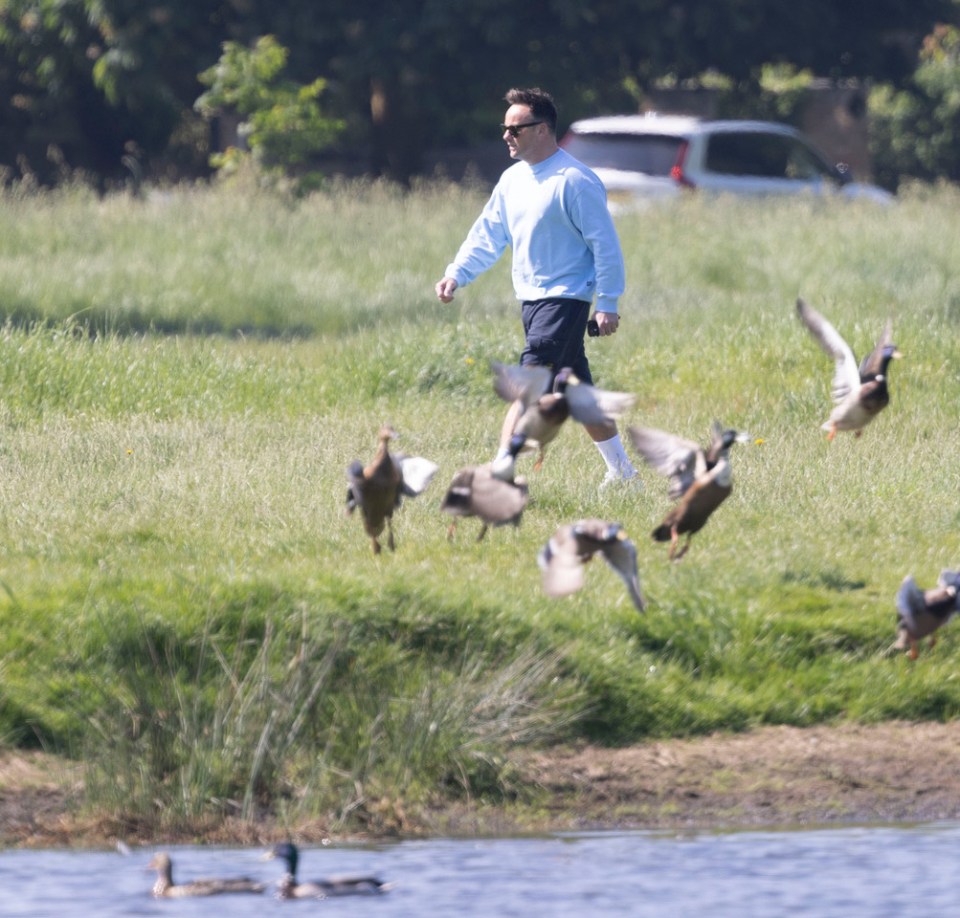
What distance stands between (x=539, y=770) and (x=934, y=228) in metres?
13.8

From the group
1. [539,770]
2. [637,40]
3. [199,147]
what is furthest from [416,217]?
[539,770]

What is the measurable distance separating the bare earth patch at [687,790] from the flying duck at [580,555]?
26.8 inches

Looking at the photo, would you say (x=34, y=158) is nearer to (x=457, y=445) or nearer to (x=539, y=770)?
(x=457, y=445)

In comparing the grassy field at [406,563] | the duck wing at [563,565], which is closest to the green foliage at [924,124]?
the grassy field at [406,563]

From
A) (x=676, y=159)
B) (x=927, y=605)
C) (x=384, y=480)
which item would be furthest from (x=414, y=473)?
(x=676, y=159)

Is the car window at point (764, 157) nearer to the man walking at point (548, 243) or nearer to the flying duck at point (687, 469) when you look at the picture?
the man walking at point (548, 243)

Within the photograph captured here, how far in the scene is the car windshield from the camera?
925 inches

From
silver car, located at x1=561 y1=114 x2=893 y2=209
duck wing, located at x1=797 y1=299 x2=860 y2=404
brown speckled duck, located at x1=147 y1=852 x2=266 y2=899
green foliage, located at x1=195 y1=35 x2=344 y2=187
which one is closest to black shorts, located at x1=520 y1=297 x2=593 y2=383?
duck wing, located at x1=797 y1=299 x2=860 y2=404

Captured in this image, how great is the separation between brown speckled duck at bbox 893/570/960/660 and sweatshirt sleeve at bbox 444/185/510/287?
3.27m

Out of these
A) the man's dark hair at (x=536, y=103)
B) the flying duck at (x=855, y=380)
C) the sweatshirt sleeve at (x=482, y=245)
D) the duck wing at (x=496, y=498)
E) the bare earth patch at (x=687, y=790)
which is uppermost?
the man's dark hair at (x=536, y=103)

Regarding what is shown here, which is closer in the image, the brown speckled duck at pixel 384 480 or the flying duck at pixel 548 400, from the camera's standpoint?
the brown speckled duck at pixel 384 480

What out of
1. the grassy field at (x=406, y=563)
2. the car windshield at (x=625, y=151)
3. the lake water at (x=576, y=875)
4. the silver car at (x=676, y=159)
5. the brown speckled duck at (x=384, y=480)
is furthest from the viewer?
the car windshield at (x=625, y=151)

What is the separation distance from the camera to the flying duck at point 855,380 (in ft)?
29.9

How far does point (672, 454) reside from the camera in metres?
8.45
